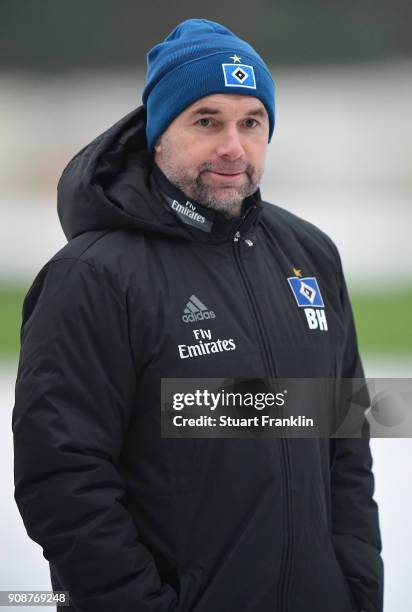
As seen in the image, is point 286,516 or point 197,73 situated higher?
point 197,73

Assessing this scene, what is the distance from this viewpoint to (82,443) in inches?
57.8

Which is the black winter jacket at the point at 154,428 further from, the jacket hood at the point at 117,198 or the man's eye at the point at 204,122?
the man's eye at the point at 204,122

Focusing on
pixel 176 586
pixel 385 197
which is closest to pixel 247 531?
pixel 176 586

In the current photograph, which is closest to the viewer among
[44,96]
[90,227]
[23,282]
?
[90,227]

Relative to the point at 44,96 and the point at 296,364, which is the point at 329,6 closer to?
the point at 44,96

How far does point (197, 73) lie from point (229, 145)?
154 mm

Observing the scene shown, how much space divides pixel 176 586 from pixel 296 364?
1.46 ft

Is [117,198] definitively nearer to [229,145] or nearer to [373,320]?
[229,145]

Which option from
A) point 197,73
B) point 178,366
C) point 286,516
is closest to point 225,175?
point 197,73

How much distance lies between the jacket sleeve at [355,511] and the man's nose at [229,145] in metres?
0.42

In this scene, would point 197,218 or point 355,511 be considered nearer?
point 197,218

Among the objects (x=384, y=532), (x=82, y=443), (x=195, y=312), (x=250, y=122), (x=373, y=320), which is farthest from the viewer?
(x=373, y=320)

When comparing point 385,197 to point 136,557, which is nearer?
point 136,557

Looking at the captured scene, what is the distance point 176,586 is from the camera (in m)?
1.55
